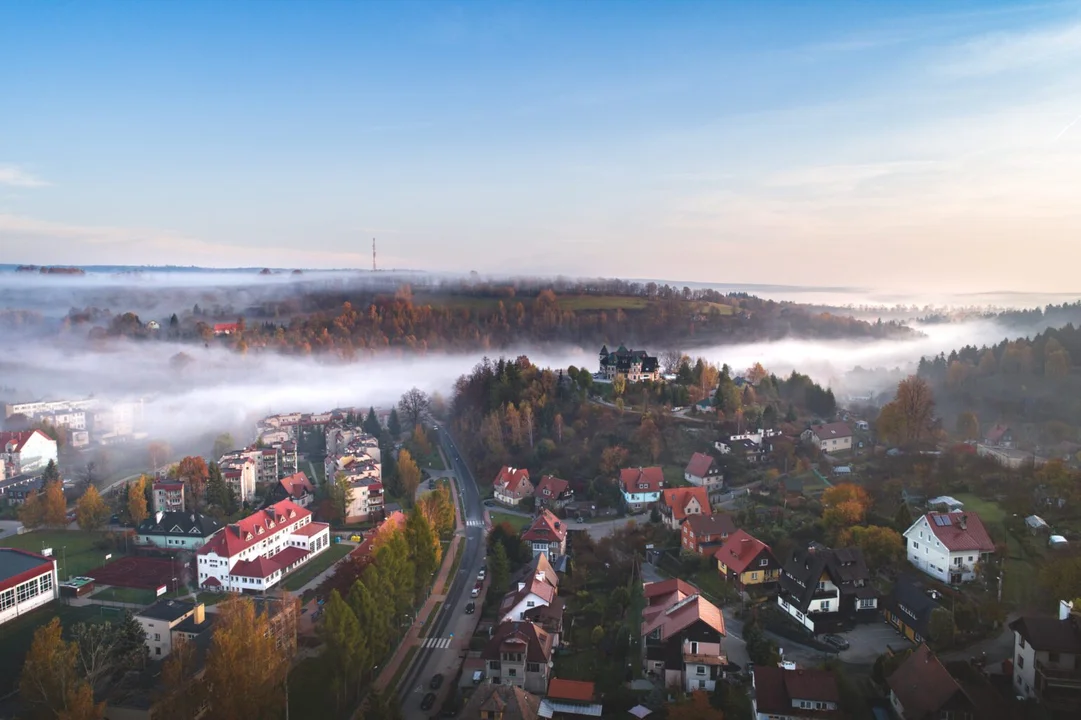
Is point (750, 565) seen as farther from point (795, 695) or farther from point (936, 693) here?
point (936, 693)

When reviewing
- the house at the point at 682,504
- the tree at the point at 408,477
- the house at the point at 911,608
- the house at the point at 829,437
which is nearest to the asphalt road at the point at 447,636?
the tree at the point at 408,477

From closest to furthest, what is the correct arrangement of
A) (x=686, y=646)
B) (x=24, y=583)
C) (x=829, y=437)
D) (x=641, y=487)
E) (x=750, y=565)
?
(x=686, y=646)
(x=750, y=565)
(x=24, y=583)
(x=641, y=487)
(x=829, y=437)

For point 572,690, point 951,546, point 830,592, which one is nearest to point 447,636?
point 572,690

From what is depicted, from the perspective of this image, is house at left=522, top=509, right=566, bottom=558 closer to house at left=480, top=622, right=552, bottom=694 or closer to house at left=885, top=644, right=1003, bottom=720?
house at left=480, top=622, right=552, bottom=694

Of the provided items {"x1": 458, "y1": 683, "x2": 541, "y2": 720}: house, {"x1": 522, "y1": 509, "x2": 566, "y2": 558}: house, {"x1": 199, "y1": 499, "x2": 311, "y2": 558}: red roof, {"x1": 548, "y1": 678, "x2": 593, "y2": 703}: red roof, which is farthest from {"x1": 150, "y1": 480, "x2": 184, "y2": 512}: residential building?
{"x1": 548, "y1": 678, "x2": 593, "y2": 703}: red roof

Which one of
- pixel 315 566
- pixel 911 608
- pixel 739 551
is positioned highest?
pixel 911 608

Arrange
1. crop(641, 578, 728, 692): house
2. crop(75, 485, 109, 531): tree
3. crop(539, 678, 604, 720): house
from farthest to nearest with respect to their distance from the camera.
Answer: crop(75, 485, 109, 531): tree
crop(641, 578, 728, 692): house
crop(539, 678, 604, 720): house
